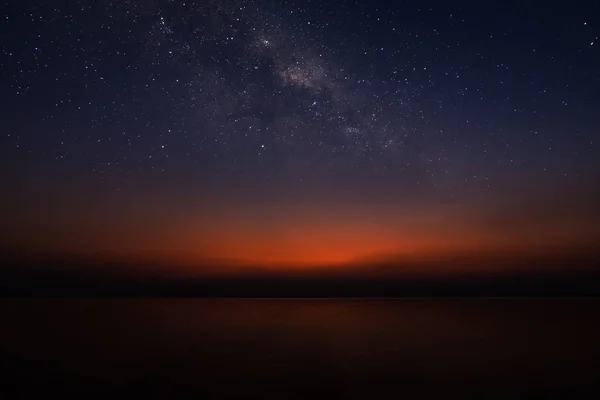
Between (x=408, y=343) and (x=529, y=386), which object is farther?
(x=408, y=343)

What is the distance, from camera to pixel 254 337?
83.2 feet

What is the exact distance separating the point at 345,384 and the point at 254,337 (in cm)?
1219

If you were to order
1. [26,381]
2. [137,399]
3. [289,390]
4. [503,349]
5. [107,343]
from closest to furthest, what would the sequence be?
[137,399] < [289,390] < [26,381] < [503,349] < [107,343]

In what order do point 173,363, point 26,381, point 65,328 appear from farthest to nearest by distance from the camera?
point 65,328 → point 173,363 → point 26,381

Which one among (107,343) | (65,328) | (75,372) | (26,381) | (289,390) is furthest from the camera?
(65,328)

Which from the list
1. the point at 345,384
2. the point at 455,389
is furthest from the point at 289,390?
the point at 455,389

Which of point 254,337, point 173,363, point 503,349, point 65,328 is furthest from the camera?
point 65,328

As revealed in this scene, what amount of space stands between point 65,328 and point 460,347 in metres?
27.6

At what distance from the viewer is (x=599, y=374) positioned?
16.0 meters

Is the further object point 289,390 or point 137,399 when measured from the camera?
point 289,390

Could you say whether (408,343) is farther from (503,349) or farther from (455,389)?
(455,389)

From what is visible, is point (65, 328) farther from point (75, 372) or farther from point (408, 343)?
point (408, 343)

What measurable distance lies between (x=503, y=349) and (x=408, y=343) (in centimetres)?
494

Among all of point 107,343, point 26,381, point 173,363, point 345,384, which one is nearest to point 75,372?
point 26,381
